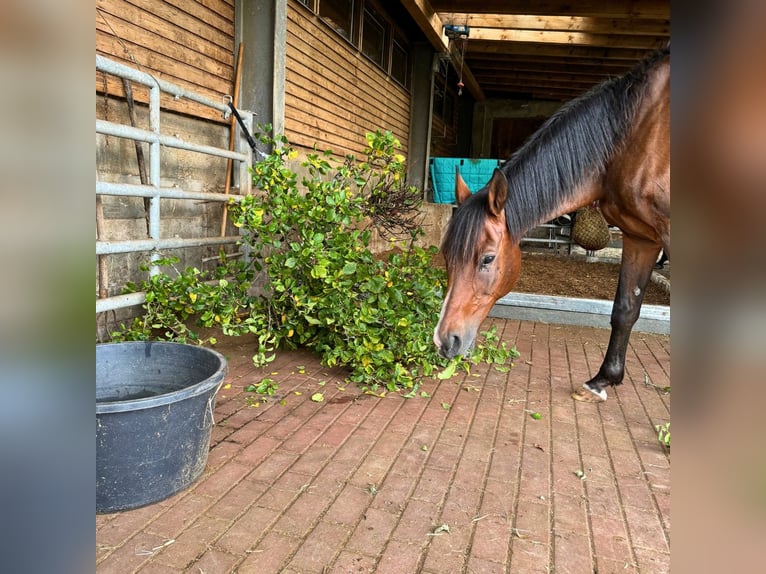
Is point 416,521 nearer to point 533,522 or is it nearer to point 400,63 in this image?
point 533,522

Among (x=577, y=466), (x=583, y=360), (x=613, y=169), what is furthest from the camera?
(x=583, y=360)

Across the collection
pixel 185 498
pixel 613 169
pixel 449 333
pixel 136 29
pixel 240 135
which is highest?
pixel 136 29

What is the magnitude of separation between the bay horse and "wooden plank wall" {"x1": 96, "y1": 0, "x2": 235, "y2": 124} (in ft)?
7.32

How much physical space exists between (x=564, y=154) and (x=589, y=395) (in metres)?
1.37

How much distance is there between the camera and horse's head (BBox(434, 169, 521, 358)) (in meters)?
2.43

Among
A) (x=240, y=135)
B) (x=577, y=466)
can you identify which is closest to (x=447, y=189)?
(x=240, y=135)

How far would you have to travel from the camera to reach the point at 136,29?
323 cm

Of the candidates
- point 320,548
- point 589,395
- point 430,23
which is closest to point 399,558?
point 320,548

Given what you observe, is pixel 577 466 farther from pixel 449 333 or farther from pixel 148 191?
pixel 148 191

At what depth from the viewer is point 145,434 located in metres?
1.68

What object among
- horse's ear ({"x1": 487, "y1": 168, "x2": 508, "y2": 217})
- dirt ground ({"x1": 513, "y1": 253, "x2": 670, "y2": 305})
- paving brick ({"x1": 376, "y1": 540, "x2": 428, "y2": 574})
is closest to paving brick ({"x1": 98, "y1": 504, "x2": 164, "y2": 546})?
paving brick ({"x1": 376, "y1": 540, "x2": 428, "y2": 574})

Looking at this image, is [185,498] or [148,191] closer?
[185,498]

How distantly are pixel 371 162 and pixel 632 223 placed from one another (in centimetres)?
168

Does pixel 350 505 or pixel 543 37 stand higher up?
pixel 543 37
